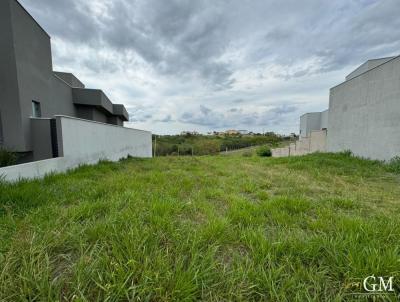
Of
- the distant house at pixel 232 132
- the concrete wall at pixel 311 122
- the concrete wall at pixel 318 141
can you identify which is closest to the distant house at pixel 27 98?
the concrete wall at pixel 318 141

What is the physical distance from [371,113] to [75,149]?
10348 millimetres

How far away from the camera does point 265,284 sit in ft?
3.82

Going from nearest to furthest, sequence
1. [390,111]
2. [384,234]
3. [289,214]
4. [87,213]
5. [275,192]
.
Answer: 1. [384,234]
2. [87,213]
3. [289,214]
4. [275,192]
5. [390,111]

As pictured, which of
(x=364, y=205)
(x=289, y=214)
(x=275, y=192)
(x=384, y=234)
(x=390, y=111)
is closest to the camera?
(x=384, y=234)

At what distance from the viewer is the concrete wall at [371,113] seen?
232 inches

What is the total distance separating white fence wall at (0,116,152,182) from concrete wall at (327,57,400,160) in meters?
9.94

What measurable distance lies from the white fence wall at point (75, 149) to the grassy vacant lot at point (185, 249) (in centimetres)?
84

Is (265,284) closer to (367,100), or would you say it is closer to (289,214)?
(289,214)

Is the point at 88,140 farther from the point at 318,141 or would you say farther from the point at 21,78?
the point at 318,141

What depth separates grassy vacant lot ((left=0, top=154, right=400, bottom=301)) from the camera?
110 cm

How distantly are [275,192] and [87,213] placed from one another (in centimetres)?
300

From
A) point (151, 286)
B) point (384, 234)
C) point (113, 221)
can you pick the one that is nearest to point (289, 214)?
point (384, 234)

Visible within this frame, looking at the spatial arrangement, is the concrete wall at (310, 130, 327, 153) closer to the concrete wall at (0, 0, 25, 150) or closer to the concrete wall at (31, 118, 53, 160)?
the concrete wall at (31, 118, 53, 160)

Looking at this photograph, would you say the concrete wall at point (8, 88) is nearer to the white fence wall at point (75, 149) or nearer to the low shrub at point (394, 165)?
the white fence wall at point (75, 149)
